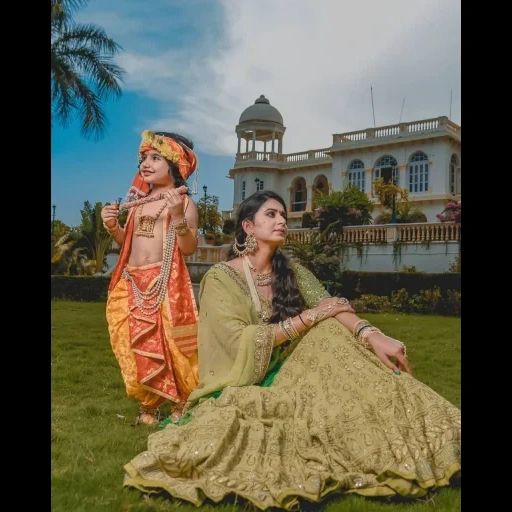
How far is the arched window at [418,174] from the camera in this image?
3.30 m

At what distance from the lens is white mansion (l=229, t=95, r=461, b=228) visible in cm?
326

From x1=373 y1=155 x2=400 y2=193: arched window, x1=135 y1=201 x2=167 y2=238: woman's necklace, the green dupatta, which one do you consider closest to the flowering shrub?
x1=373 y1=155 x2=400 y2=193: arched window

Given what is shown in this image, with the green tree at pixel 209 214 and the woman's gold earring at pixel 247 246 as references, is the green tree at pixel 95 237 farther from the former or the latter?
the woman's gold earring at pixel 247 246

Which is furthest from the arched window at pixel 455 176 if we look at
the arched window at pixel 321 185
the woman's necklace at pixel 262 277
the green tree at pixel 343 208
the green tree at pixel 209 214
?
the green tree at pixel 209 214

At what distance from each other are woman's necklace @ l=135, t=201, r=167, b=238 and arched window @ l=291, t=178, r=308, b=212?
0.73m

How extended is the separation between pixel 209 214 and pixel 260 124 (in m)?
0.59

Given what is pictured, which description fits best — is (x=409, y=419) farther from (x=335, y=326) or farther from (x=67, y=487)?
(x=67, y=487)

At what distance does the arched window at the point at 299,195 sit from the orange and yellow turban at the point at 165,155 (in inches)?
23.1

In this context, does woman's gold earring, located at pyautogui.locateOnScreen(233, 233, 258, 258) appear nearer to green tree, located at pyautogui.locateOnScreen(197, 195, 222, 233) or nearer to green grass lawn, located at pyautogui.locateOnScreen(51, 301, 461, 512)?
green tree, located at pyautogui.locateOnScreen(197, 195, 222, 233)

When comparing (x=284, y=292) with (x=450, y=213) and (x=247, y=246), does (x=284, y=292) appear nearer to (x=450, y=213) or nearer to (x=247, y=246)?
(x=247, y=246)

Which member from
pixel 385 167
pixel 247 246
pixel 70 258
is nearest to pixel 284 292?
pixel 247 246
